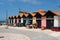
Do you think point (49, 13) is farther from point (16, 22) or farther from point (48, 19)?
point (16, 22)

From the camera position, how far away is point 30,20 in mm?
53156

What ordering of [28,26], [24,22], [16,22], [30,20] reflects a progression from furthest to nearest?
[16,22] < [24,22] < [30,20] < [28,26]

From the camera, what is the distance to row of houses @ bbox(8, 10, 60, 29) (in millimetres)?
39013

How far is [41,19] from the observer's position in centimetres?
4703

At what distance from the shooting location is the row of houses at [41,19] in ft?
128

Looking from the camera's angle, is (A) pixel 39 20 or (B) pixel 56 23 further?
(A) pixel 39 20

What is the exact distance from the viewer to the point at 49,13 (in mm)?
43562

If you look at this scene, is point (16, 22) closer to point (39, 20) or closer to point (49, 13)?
point (39, 20)

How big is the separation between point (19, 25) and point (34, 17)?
784 centimetres

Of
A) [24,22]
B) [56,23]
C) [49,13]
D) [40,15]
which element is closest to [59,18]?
[56,23]

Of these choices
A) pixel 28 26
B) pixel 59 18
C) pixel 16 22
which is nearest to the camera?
pixel 59 18

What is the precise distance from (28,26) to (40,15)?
4075 mm

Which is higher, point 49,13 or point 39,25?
point 49,13

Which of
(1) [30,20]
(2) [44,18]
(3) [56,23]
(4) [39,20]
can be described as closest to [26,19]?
(1) [30,20]
